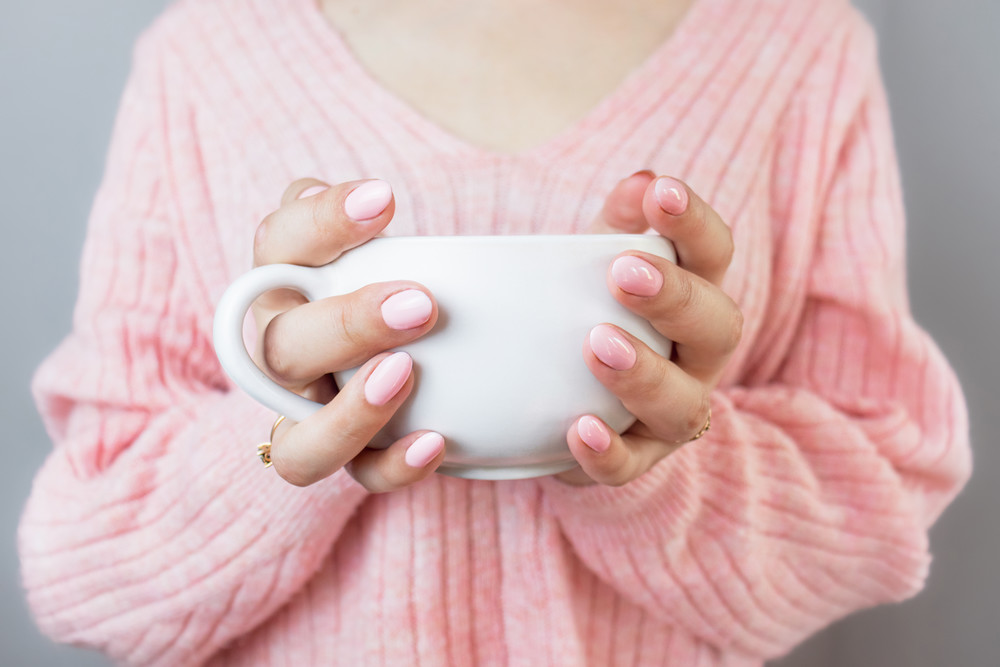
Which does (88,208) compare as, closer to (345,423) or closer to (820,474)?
(345,423)

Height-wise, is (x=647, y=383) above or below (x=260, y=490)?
above

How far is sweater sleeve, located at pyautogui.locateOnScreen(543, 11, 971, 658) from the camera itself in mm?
560

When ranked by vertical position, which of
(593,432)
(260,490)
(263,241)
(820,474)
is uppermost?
(263,241)

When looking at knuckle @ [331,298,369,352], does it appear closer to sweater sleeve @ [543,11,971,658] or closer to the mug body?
the mug body

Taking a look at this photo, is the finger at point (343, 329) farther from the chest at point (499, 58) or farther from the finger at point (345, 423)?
the chest at point (499, 58)

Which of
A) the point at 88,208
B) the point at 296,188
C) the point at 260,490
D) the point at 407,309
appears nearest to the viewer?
the point at 407,309

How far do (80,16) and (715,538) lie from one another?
0.84m

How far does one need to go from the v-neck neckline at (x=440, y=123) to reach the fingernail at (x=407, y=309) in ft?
1.01

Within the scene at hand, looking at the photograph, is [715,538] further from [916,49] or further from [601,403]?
[916,49]

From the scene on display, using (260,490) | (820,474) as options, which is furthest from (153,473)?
(820,474)

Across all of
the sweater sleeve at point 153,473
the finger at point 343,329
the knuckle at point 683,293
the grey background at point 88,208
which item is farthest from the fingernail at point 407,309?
the grey background at point 88,208

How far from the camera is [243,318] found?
0.99ft

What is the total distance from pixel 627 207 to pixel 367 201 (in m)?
0.17

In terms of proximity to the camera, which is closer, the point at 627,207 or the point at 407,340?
the point at 407,340
